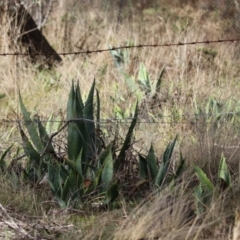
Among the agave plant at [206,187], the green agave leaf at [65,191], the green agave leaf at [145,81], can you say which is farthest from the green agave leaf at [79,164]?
the green agave leaf at [145,81]

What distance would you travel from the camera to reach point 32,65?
8.08m

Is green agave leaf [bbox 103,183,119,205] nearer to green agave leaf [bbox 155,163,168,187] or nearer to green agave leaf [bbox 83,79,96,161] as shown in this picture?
green agave leaf [bbox 155,163,168,187]

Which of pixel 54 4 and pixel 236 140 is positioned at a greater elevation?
pixel 54 4

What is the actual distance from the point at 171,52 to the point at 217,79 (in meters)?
1.05

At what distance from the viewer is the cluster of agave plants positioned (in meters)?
3.86

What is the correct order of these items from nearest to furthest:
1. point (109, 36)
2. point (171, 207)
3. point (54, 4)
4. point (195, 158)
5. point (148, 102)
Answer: point (171, 207), point (195, 158), point (148, 102), point (109, 36), point (54, 4)

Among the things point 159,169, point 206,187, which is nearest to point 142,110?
point 159,169

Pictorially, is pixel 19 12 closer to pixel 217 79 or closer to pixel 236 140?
pixel 217 79

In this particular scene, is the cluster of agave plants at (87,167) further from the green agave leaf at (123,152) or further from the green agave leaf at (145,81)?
the green agave leaf at (145,81)

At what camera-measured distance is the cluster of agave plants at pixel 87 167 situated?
386 centimetres

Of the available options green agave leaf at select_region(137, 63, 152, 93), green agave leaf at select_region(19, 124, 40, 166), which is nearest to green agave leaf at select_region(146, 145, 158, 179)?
green agave leaf at select_region(19, 124, 40, 166)

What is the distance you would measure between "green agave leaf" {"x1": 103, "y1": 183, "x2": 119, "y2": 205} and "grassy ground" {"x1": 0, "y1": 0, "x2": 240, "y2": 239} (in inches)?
2.4

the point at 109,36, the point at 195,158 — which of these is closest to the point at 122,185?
the point at 195,158

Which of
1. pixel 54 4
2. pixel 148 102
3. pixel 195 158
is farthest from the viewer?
pixel 54 4
